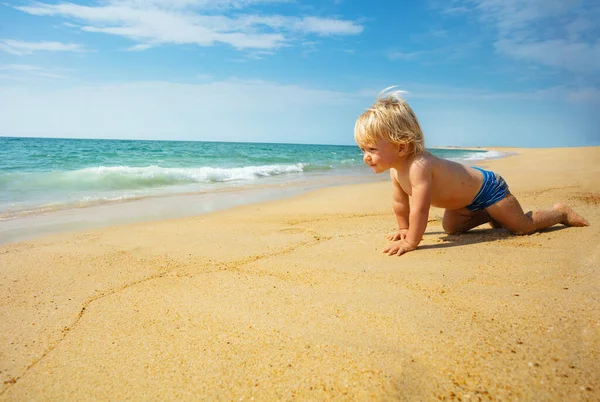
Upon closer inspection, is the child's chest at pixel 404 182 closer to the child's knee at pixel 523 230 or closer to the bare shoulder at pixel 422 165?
the bare shoulder at pixel 422 165

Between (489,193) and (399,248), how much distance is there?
96 cm

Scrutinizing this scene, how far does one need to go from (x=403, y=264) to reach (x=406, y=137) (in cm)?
90

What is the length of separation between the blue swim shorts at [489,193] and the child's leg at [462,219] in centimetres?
14

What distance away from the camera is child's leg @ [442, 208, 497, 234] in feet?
10.5

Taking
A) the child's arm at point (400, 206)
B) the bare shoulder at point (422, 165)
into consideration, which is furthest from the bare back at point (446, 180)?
the child's arm at point (400, 206)

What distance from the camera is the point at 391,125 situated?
2.66m

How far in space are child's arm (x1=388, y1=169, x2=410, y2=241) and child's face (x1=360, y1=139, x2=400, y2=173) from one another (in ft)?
0.97

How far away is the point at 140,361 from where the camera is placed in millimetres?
1443

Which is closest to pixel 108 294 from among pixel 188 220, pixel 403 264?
pixel 403 264

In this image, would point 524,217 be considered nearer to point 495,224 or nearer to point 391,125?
point 495,224

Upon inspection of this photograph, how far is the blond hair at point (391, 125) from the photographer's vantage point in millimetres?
2662

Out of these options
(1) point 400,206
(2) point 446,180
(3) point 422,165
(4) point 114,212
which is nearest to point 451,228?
(1) point 400,206

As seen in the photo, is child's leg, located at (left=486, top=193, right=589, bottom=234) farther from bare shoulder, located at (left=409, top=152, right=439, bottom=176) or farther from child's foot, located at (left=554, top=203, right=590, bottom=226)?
bare shoulder, located at (left=409, top=152, right=439, bottom=176)

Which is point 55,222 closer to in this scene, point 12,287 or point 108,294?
point 12,287
